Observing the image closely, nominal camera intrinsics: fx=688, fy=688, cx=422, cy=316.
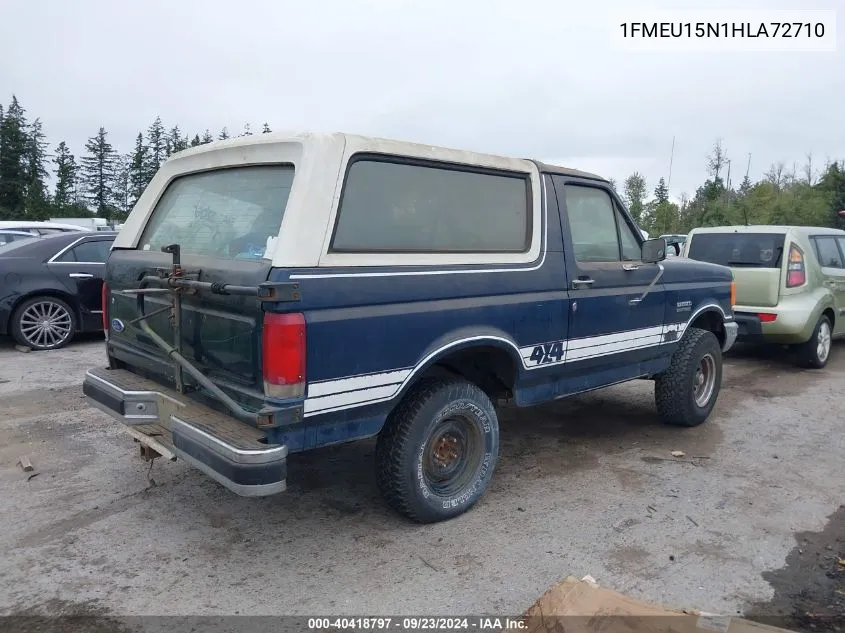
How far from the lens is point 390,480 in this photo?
145 inches

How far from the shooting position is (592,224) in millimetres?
4898

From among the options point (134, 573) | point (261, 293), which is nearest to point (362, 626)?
point (134, 573)

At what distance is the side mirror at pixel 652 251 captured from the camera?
5.03 meters

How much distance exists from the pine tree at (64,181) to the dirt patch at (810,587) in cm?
5003

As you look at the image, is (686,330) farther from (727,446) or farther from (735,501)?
(735,501)

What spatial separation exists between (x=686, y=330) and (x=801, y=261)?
3.28 m

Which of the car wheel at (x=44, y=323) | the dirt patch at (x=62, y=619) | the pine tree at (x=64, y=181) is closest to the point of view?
the dirt patch at (x=62, y=619)

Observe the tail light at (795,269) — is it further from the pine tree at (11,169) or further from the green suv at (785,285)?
the pine tree at (11,169)

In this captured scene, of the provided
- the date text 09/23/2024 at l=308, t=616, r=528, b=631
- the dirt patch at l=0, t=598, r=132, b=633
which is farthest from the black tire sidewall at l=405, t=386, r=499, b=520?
the dirt patch at l=0, t=598, r=132, b=633

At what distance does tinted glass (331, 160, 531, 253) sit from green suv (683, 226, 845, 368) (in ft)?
16.0

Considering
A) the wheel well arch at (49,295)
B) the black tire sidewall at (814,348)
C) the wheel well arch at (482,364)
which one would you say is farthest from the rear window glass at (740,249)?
the wheel well arch at (49,295)

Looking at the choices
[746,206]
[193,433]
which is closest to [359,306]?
[193,433]

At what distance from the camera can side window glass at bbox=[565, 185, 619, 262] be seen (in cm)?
471

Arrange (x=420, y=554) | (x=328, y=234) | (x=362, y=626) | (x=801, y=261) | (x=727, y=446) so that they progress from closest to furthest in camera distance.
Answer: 1. (x=362, y=626)
2. (x=328, y=234)
3. (x=420, y=554)
4. (x=727, y=446)
5. (x=801, y=261)
